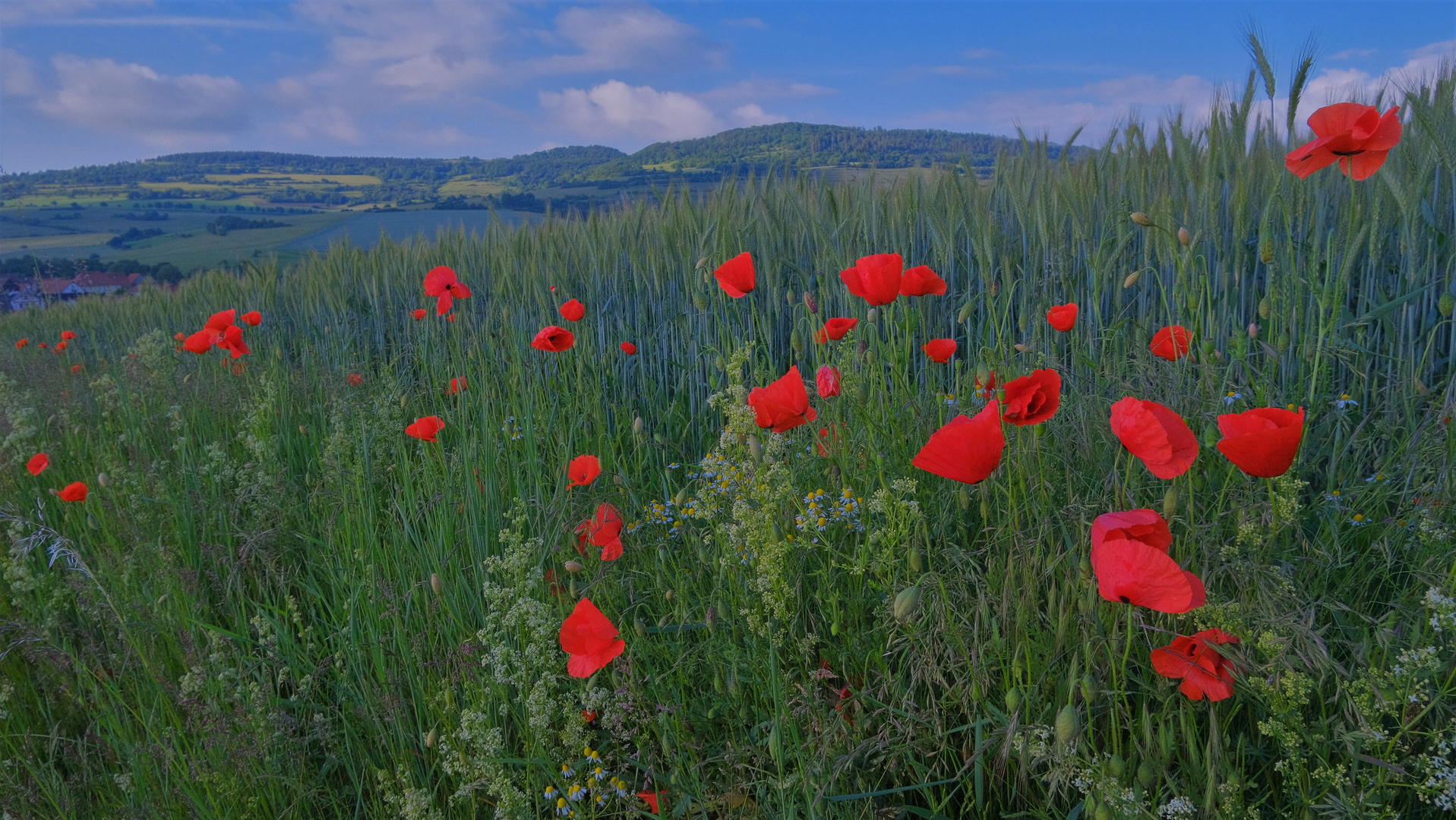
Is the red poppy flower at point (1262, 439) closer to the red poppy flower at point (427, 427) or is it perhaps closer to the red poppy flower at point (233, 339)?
the red poppy flower at point (427, 427)

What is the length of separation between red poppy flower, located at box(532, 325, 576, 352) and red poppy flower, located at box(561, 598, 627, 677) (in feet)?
4.14

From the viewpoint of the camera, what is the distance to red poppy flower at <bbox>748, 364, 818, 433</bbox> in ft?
4.43

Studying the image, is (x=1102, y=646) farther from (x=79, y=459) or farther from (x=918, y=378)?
(x=79, y=459)

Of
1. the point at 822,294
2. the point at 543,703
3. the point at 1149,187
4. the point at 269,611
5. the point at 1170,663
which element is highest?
the point at 1149,187

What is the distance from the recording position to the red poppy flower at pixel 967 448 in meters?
0.99

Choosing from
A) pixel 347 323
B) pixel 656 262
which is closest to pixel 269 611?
pixel 656 262

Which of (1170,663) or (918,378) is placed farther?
(918,378)

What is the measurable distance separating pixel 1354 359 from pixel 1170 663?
165cm

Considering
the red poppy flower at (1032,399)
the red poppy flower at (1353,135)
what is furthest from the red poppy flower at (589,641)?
the red poppy flower at (1353,135)

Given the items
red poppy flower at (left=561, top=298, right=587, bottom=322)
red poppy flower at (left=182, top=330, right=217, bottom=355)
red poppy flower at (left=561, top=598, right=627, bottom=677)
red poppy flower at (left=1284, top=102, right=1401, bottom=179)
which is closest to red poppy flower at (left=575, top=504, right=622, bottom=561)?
red poppy flower at (left=561, top=598, right=627, bottom=677)

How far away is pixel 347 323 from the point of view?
4.66 m

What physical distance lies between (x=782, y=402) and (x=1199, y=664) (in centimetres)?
71

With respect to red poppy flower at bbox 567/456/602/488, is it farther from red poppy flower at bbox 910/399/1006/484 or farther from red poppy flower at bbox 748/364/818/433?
red poppy flower at bbox 910/399/1006/484

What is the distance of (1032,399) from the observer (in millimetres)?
1112
